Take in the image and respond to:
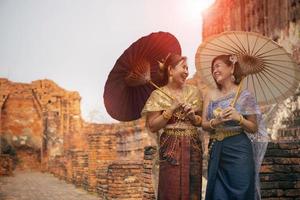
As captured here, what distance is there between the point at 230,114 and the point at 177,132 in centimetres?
50

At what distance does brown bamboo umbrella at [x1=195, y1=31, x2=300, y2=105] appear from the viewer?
3.34 meters

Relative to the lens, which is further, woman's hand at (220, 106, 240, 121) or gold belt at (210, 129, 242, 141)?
gold belt at (210, 129, 242, 141)

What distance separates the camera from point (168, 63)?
3549 mm

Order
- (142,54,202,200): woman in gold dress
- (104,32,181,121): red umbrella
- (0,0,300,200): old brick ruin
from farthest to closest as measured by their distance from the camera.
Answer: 1. (0,0,300,200): old brick ruin
2. (104,32,181,121): red umbrella
3. (142,54,202,200): woman in gold dress

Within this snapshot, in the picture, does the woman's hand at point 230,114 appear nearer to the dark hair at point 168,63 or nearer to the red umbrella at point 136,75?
the dark hair at point 168,63

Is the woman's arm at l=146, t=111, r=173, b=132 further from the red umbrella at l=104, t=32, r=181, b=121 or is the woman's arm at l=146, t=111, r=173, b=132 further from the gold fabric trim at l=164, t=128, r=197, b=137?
the red umbrella at l=104, t=32, r=181, b=121

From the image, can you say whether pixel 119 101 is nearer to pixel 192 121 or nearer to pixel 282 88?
pixel 192 121

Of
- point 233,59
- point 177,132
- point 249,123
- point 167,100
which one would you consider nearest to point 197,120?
point 177,132

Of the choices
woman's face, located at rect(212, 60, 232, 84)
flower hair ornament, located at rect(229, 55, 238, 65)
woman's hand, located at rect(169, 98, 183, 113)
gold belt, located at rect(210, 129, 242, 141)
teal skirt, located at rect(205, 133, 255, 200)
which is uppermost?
flower hair ornament, located at rect(229, 55, 238, 65)

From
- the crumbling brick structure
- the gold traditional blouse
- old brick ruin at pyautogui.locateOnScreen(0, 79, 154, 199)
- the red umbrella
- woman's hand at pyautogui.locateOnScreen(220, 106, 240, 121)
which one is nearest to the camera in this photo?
woman's hand at pyautogui.locateOnScreen(220, 106, 240, 121)

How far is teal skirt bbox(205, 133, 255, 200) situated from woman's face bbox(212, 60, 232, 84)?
44cm

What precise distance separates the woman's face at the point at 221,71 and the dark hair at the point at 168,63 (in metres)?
0.32

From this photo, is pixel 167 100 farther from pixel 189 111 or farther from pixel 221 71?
pixel 221 71

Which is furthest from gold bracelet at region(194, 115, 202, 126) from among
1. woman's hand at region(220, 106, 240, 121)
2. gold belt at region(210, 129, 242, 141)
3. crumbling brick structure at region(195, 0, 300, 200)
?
crumbling brick structure at region(195, 0, 300, 200)
